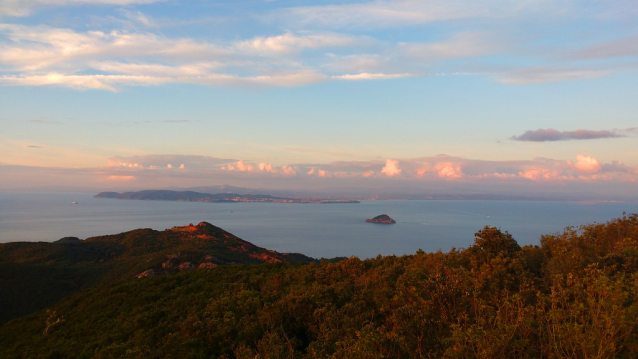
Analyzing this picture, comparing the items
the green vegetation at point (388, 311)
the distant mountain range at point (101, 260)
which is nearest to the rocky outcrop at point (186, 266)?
the distant mountain range at point (101, 260)

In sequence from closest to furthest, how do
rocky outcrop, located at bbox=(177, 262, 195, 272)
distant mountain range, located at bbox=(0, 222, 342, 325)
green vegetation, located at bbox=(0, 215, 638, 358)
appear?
green vegetation, located at bbox=(0, 215, 638, 358) → distant mountain range, located at bbox=(0, 222, 342, 325) → rocky outcrop, located at bbox=(177, 262, 195, 272)

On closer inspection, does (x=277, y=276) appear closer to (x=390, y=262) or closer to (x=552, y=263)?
(x=390, y=262)

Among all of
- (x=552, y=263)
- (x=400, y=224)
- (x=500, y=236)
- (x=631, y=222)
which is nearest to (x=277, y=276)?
(x=500, y=236)

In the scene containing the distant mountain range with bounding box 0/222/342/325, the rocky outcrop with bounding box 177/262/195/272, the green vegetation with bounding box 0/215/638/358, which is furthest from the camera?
the rocky outcrop with bounding box 177/262/195/272

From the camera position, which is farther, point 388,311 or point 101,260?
point 101,260

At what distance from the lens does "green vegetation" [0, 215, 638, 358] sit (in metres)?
9.00

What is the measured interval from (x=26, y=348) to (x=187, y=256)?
32029 mm

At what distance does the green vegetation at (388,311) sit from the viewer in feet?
29.5

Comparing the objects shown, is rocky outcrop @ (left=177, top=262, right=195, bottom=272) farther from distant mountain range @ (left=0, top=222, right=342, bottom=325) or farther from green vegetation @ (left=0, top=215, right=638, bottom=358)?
green vegetation @ (left=0, top=215, right=638, bottom=358)

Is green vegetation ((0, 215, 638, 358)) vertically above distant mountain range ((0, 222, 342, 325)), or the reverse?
green vegetation ((0, 215, 638, 358))

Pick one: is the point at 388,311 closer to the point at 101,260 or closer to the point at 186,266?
the point at 186,266

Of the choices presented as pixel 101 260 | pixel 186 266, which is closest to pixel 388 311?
pixel 186 266

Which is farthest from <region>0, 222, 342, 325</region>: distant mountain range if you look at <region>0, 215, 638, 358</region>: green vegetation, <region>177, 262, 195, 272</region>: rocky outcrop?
<region>0, 215, 638, 358</region>: green vegetation

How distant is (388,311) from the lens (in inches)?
601
